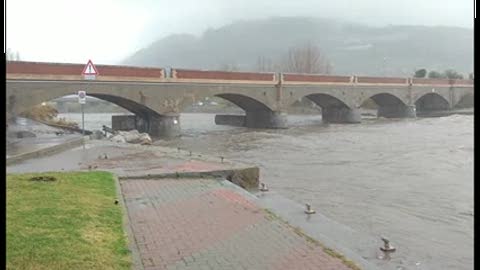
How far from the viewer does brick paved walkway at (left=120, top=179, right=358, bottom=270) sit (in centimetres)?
612

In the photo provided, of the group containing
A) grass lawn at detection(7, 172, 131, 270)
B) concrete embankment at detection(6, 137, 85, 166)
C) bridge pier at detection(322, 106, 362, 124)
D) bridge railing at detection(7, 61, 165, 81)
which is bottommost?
grass lawn at detection(7, 172, 131, 270)

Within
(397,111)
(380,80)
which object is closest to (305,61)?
(397,111)

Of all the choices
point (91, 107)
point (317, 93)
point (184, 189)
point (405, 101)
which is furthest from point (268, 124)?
point (91, 107)

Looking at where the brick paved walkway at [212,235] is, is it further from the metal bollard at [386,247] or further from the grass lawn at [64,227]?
the metal bollard at [386,247]

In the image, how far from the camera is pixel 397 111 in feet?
209

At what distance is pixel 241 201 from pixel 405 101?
55713mm

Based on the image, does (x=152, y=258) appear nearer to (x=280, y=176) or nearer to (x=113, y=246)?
(x=113, y=246)

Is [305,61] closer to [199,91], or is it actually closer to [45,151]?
[199,91]

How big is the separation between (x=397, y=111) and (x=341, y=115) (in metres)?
11.5

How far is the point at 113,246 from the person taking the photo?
6195 mm

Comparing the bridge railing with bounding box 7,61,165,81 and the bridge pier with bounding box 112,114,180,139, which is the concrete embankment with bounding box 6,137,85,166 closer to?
the bridge railing with bounding box 7,61,165,81

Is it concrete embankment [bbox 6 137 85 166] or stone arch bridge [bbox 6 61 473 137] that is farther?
stone arch bridge [bbox 6 61 473 137]

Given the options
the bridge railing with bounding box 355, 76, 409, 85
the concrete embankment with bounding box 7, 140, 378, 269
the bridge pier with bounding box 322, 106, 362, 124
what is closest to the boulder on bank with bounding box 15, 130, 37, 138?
the concrete embankment with bounding box 7, 140, 378, 269

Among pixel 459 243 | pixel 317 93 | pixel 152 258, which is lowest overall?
pixel 459 243
